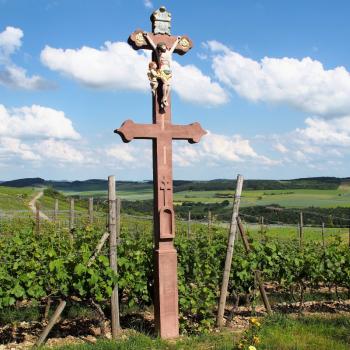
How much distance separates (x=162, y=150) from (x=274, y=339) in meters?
2.98

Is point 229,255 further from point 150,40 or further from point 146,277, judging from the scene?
point 150,40

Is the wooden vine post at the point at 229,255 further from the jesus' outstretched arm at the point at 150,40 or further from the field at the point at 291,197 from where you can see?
the field at the point at 291,197

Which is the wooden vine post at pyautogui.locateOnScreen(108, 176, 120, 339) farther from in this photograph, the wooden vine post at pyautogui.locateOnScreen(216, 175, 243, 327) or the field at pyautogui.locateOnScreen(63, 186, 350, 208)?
the field at pyautogui.locateOnScreen(63, 186, 350, 208)

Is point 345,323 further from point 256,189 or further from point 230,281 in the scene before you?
point 256,189

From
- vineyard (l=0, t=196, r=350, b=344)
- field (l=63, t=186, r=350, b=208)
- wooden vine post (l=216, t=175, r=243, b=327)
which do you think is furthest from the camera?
field (l=63, t=186, r=350, b=208)

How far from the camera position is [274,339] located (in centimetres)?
601

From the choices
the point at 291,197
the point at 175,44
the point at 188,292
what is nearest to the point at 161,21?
the point at 175,44

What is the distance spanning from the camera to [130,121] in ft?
20.9

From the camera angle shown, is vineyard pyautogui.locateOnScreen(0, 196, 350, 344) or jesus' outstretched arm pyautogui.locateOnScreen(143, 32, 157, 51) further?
jesus' outstretched arm pyautogui.locateOnScreen(143, 32, 157, 51)

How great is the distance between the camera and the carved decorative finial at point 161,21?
670 centimetres

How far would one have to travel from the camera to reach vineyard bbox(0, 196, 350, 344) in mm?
6270

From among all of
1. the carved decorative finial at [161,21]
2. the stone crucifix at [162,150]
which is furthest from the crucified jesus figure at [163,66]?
the carved decorative finial at [161,21]

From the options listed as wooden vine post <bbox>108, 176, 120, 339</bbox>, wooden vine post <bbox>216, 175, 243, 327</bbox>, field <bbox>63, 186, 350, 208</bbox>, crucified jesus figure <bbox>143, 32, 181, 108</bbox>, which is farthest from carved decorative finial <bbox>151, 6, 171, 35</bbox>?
field <bbox>63, 186, 350, 208</bbox>

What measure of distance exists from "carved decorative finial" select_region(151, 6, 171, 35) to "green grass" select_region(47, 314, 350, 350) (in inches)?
171
